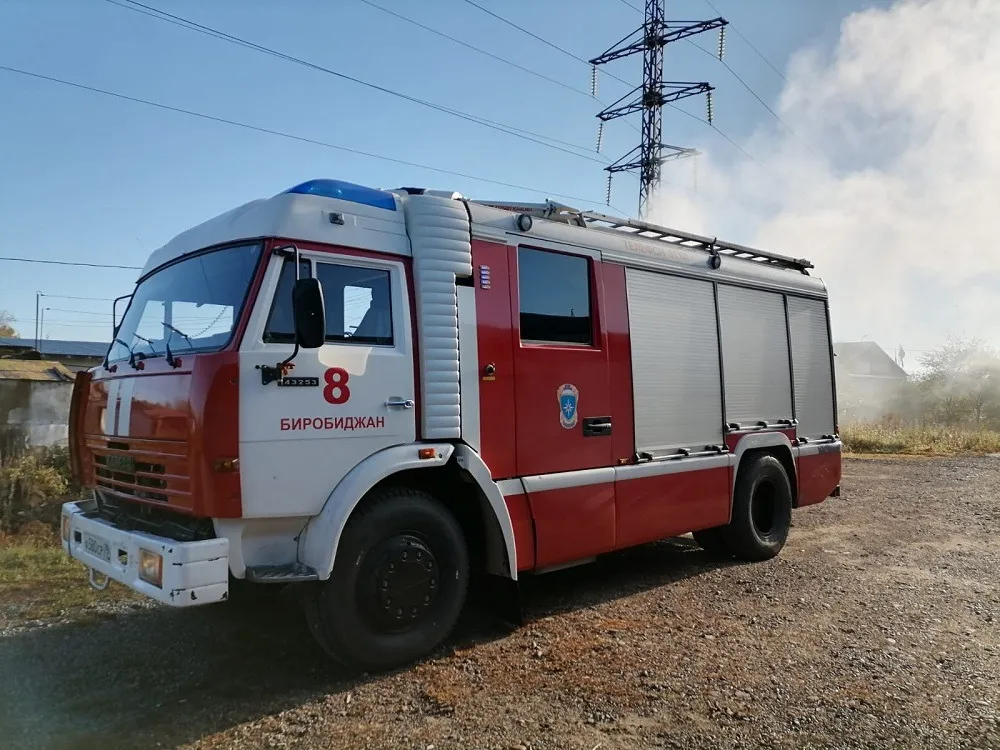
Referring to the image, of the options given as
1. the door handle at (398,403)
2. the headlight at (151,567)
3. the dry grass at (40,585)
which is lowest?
the dry grass at (40,585)

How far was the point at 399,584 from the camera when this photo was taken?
4469mm

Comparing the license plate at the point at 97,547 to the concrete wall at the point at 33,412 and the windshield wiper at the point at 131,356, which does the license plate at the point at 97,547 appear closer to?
the windshield wiper at the point at 131,356

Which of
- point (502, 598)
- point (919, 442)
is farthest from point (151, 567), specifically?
point (919, 442)

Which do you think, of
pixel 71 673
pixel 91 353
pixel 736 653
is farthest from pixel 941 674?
pixel 91 353

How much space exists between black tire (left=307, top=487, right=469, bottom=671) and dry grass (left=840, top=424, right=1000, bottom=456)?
66.2 feet

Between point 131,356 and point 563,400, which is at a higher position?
point 131,356

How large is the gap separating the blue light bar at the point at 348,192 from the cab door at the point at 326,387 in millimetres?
383

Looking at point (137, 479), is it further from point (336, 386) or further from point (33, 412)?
point (33, 412)

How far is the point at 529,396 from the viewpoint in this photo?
5.33 m

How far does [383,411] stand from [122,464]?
1.71 meters

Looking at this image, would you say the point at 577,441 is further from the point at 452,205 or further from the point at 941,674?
the point at 941,674

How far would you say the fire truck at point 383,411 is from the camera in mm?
4027

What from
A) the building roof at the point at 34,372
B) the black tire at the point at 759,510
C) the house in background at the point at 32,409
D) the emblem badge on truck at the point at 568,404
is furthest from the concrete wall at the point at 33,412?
the black tire at the point at 759,510

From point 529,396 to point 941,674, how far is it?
315 cm
